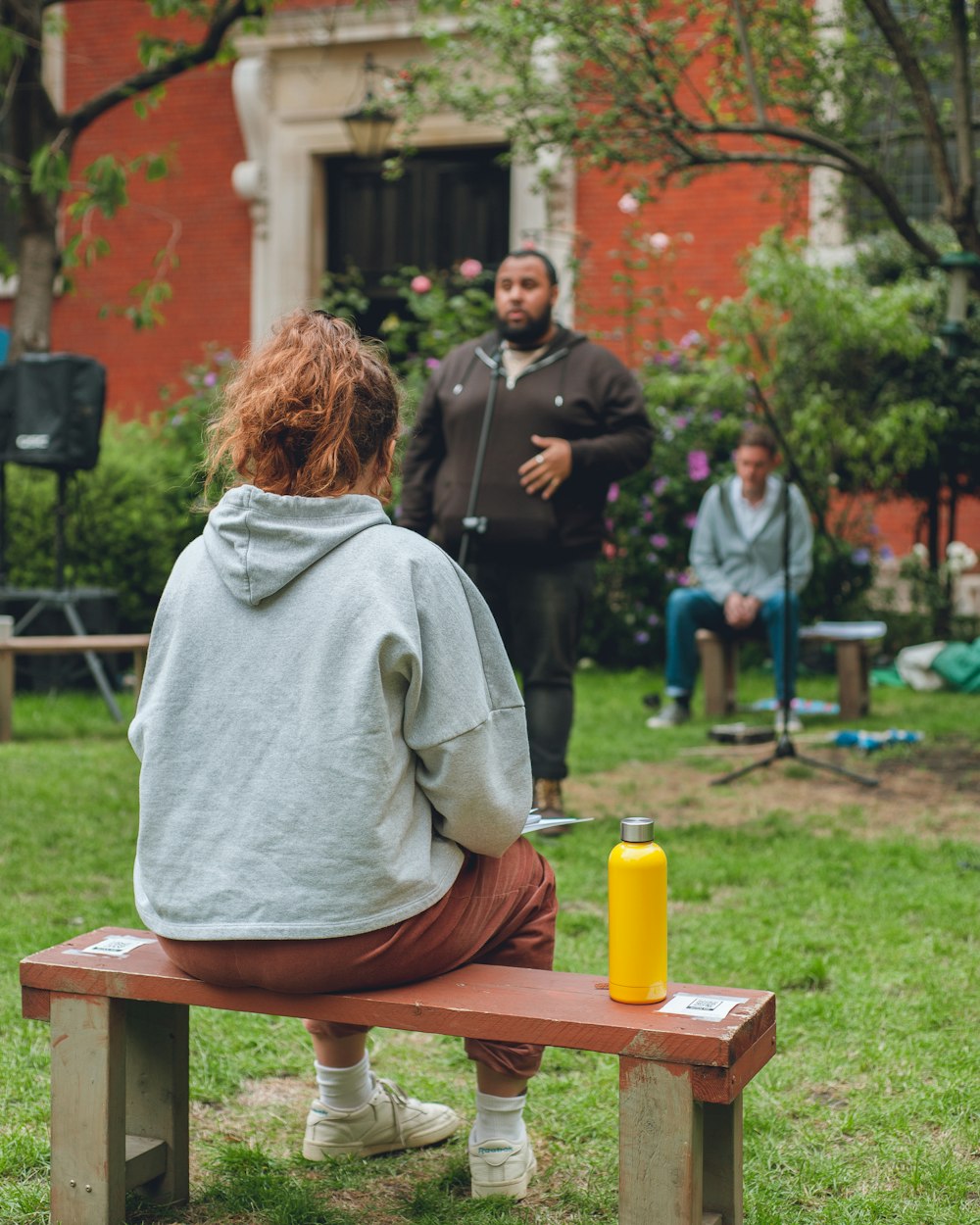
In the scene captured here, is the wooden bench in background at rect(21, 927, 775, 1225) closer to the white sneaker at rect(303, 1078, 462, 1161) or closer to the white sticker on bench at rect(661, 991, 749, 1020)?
the white sticker on bench at rect(661, 991, 749, 1020)

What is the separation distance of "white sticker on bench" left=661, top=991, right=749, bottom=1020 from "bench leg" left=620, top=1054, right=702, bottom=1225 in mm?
115

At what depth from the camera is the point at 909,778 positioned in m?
6.68

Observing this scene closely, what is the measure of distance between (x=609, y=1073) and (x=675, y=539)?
295 inches

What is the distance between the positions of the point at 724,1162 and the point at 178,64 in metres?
9.37

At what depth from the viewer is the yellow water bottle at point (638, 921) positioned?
234cm

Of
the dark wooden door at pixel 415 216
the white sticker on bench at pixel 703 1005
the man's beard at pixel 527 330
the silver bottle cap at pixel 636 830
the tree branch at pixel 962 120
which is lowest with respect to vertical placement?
the white sticker on bench at pixel 703 1005

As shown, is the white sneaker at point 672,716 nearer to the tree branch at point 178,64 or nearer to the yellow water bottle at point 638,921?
the tree branch at point 178,64

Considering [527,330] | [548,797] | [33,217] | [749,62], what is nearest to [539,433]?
[527,330]

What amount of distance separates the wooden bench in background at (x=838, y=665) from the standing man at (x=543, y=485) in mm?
3291

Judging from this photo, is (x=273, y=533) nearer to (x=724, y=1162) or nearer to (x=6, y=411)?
(x=724, y=1162)

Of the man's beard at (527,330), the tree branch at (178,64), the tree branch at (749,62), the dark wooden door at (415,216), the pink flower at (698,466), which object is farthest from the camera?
the dark wooden door at (415,216)

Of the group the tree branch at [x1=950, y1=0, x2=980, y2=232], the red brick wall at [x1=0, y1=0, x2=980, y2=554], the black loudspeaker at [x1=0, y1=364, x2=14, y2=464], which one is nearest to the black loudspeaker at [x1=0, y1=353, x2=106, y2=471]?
the black loudspeaker at [x1=0, y1=364, x2=14, y2=464]

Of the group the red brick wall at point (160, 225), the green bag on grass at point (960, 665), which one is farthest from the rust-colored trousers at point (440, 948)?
the red brick wall at point (160, 225)

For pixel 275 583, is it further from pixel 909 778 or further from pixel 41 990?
pixel 909 778
